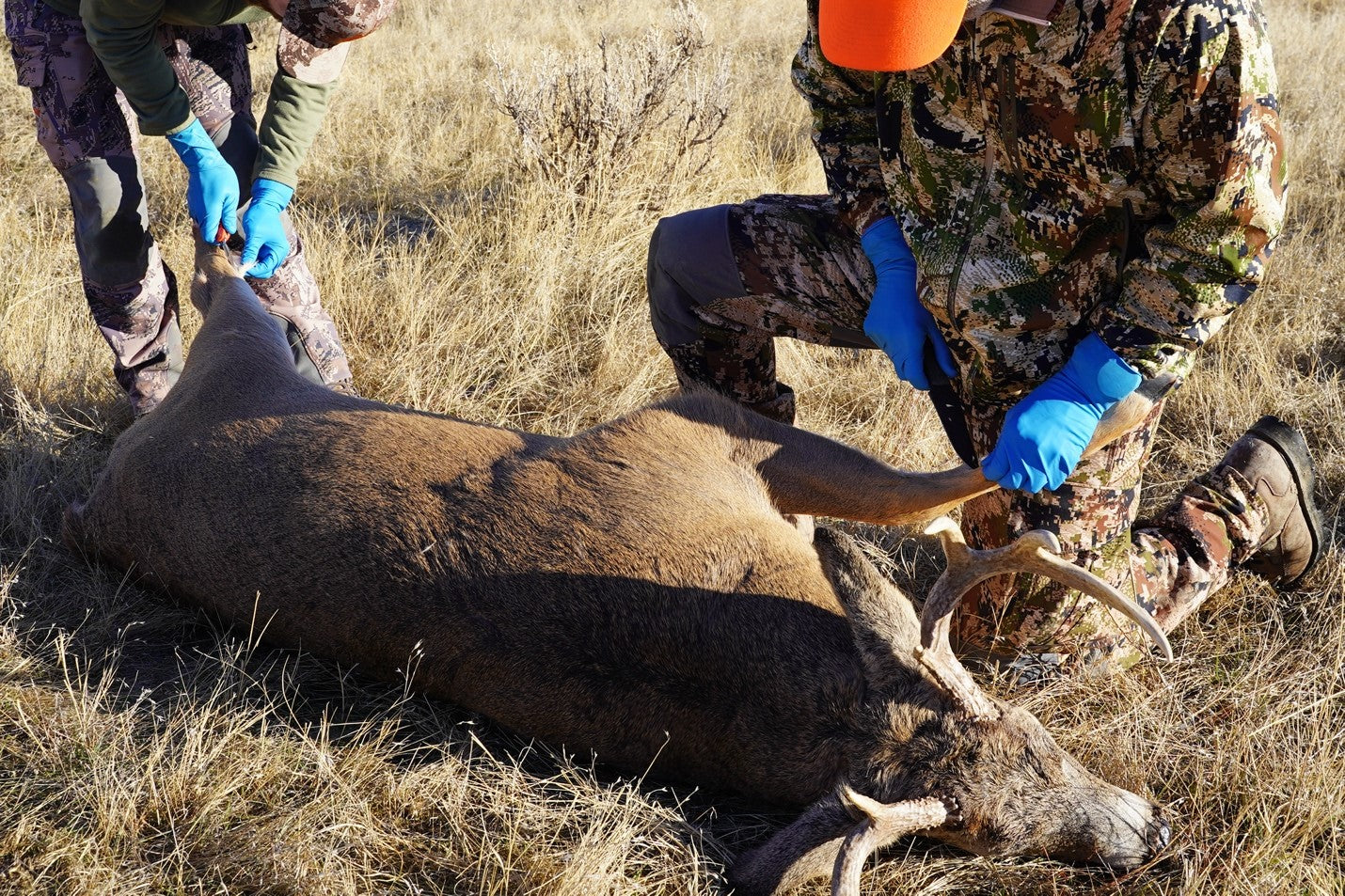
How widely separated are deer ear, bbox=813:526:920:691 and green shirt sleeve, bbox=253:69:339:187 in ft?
9.43

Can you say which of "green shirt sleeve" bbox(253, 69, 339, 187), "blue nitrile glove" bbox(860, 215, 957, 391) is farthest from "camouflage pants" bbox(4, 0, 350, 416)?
"blue nitrile glove" bbox(860, 215, 957, 391)

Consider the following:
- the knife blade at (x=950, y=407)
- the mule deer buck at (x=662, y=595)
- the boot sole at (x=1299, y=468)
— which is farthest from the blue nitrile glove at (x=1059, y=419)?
the boot sole at (x=1299, y=468)

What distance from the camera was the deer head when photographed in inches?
106

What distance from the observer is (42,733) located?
120 inches

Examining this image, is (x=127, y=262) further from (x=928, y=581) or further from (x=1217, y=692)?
(x=1217, y=692)

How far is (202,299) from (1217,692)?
4004 millimetres

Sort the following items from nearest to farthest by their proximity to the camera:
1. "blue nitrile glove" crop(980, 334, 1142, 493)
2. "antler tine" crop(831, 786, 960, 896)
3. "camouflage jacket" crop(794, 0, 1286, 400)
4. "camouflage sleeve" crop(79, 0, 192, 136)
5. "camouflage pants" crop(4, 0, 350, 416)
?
"antler tine" crop(831, 786, 960, 896)
"camouflage jacket" crop(794, 0, 1286, 400)
"blue nitrile glove" crop(980, 334, 1142, 493)
"camouflage sleeve" crop(79, 0, 192, 136)
"camouflage pants" crop(4, 0, 350, 416)

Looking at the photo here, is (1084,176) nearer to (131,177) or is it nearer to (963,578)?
(963,578)

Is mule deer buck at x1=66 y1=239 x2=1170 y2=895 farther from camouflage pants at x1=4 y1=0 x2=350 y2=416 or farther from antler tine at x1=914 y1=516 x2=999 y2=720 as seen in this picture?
camouflage pants at x1=4 y1=0 x2=350 y2=416

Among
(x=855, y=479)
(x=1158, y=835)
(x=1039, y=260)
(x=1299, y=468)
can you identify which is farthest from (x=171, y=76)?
(x=1299, y=468)

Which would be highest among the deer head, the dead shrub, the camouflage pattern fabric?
the camouflage pattern fabric

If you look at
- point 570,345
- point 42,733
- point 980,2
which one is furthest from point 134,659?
point 980,2

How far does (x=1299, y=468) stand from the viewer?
3.95 metres

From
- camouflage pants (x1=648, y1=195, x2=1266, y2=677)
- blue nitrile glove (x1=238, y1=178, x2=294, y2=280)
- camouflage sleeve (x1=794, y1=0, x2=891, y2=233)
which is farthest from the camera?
blue nitrile glove (x1=238, y1=178, x2=294, y2=280)
